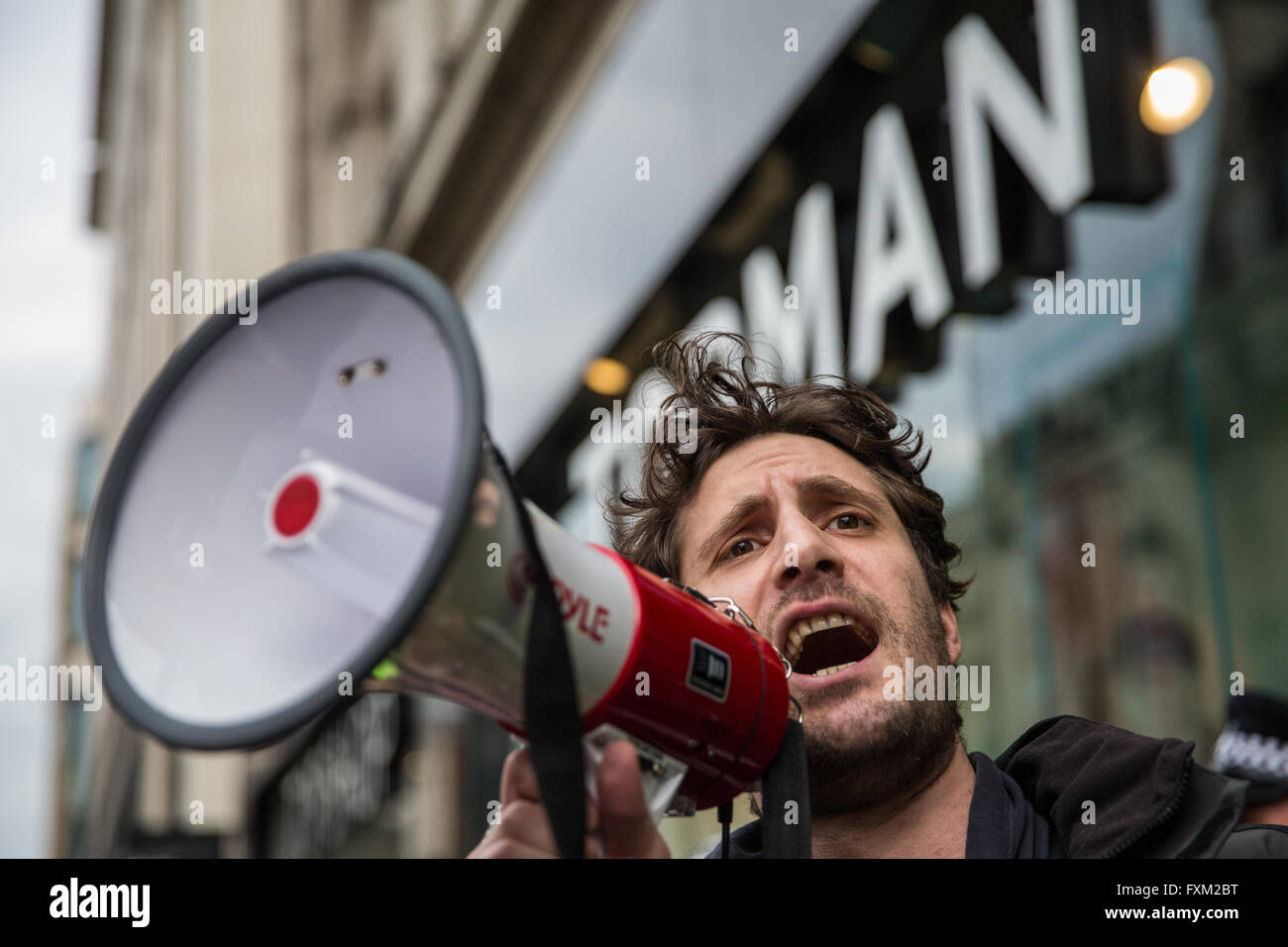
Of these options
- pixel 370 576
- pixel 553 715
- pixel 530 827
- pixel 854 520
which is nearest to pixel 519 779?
pixel 530 827

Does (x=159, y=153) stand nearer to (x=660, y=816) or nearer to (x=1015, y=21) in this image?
(x=1015, y=21)

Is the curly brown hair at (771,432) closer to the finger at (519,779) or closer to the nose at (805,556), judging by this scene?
the nose at (805,556)

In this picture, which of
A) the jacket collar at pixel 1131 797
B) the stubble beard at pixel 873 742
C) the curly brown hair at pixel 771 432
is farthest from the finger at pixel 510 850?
the curly brown hair at pixel 771 432

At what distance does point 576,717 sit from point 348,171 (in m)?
11.2

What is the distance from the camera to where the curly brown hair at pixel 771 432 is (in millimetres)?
2314

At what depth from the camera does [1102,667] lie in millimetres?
4648

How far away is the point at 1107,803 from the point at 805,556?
1.71ft

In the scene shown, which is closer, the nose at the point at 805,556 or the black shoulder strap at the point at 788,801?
the black shoulder strap at the point at 788,801

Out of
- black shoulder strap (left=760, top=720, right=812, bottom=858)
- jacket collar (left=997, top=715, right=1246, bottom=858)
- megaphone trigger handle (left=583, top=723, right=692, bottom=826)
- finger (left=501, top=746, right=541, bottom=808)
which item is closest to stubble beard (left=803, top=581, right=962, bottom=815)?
jacket collar (left=997, top=715, right=1246, bottom=858)

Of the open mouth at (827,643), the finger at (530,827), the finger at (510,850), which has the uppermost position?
the open mouth at (827,643)

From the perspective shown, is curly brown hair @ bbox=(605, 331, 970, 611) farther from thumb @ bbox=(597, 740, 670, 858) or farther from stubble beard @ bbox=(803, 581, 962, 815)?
thumb @ bbox=(597, 740, 670, 858)

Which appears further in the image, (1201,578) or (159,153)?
(159,153)
